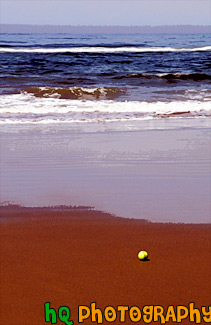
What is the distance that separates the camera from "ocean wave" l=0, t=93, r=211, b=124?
33.2 ft

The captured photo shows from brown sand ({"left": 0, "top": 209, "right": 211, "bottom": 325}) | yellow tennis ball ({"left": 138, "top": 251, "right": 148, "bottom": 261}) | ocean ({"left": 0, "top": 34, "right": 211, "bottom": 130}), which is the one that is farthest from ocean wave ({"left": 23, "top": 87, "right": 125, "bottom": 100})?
yellow tennis ball ({"left": 138, "top": 251, "right": 148, "bottom": 261})

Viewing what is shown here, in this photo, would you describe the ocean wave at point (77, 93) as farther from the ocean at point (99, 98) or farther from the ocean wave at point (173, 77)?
the ocean wave at point (173, 77)

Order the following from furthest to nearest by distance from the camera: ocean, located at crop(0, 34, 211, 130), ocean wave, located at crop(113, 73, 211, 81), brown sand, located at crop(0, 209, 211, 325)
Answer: ocean wave, located at crop(113, 73, 211, 81) → ocean, located at crop(0, 34, 211, 130) → brown sand, located at crop(0, 209, 211, 325)

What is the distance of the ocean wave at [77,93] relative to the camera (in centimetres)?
1452

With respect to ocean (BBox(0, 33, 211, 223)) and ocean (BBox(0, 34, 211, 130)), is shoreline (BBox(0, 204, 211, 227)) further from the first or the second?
ocean (BBox(0, 34, 211, 130))

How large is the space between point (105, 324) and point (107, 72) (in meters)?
20.1

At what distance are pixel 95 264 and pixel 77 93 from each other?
1171cm

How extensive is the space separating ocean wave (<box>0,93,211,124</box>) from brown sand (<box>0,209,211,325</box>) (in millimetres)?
5485

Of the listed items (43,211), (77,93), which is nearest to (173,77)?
(77,93)

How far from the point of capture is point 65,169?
615cm

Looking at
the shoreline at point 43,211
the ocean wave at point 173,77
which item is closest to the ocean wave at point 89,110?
the shoreline at point 43,211

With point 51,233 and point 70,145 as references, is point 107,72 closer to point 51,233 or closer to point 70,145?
point 70,145

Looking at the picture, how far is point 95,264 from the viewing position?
3666 millimetres

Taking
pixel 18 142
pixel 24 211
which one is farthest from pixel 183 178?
pixel 18 142
